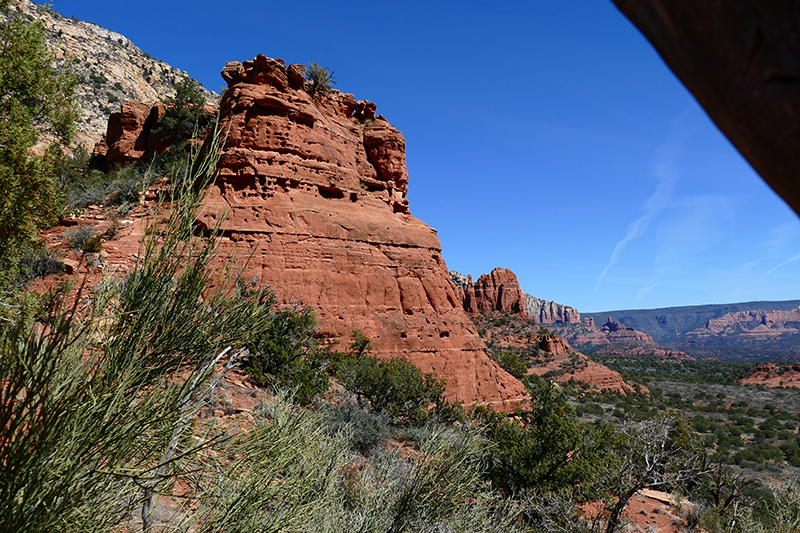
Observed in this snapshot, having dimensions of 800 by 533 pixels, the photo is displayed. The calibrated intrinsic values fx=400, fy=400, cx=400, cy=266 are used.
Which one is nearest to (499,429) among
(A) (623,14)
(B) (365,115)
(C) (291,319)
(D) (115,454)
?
(C) (291,319)

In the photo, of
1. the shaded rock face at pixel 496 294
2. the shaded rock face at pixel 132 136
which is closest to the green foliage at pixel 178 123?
the shaded rock face at pixel 132 136

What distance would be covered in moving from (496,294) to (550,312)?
11821cm

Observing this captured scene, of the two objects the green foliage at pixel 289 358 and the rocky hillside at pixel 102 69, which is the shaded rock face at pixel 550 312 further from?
the green foliage at pixel 289 358

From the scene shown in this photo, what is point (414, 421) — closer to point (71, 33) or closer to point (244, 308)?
point (244, 308)

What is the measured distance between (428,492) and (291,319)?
9.98 m

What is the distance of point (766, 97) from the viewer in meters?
0.79

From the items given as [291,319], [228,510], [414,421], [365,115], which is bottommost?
[414,421]

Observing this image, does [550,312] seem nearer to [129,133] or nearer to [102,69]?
[102,69]

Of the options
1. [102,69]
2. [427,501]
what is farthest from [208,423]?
[102,69]

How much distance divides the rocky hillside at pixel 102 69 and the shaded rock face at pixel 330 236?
1130 inches

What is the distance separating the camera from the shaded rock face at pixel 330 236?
1839 cm

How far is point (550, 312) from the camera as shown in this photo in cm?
18575

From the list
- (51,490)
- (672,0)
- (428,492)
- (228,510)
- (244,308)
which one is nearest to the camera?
(672,0)

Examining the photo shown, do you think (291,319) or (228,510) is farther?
(291,319)
